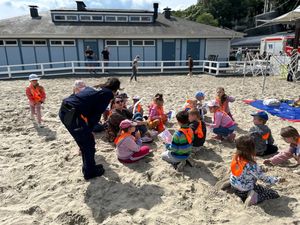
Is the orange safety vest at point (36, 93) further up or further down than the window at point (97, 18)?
further down

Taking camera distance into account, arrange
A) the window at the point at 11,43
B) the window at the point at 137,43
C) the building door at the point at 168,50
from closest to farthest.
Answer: the window at the point at 11,43, the window at the point at 137,43, the building door at the point at 168,50

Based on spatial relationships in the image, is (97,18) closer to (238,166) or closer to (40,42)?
(40,42)

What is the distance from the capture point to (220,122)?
5.15 m

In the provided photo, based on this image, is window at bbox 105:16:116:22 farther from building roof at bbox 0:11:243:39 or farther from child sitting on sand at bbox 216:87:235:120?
child sitting on sand at bbox 216:87:235:120

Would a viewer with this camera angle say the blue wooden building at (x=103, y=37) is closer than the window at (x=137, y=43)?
Yes

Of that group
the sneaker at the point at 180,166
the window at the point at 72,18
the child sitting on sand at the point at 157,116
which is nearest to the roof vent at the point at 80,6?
the window at the point at 72,18

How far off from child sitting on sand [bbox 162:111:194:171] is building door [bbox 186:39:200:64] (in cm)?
1868

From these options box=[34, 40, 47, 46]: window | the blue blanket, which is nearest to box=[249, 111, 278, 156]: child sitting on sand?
the blue blanket

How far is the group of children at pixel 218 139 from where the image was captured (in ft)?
10.8

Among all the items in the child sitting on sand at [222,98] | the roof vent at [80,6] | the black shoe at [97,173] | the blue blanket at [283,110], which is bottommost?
the blue blanket at [283,110]

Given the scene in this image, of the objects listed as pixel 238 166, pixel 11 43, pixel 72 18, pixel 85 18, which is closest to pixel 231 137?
pixel 238 166

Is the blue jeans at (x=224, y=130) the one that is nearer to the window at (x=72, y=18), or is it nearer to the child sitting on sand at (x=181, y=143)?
the child sitting on sand at (x=181, y=143)

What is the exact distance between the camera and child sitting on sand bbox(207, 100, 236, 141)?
5.11 metres

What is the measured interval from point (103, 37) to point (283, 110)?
612 inches
